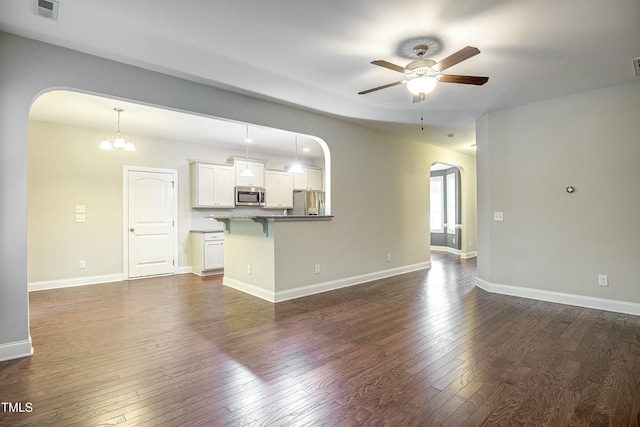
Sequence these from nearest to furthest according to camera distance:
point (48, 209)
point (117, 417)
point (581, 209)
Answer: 1. point (117, 417)
2. point (581, 209)
3. point (48, 209)

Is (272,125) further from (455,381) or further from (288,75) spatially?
(455,381)

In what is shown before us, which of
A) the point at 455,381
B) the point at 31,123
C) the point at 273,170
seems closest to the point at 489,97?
the point at 455,381

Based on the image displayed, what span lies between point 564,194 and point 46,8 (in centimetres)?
570

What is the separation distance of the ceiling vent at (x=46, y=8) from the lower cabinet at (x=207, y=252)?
13.7 ft

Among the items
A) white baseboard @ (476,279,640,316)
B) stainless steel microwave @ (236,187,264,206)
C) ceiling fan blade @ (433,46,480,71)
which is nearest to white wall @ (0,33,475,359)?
white baseboard @ (476,279,640,316)

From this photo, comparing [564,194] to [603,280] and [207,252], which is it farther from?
[207,252]

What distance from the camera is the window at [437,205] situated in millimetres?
9734

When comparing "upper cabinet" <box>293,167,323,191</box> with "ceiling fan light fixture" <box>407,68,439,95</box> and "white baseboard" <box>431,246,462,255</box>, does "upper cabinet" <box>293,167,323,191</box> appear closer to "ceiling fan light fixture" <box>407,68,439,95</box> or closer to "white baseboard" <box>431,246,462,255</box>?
"white baseboard" <box>431,246,462,255</box>

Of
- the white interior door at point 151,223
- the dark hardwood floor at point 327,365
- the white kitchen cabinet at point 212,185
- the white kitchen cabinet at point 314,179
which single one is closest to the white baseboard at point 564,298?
the dark hardwood floor at point 327,365

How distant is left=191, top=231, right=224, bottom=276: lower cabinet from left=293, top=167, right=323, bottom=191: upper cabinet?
2534 millimetres

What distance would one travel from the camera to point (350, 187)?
515 centimetres

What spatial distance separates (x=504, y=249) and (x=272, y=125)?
12.5ft

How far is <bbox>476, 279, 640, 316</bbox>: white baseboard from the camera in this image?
369 centimetres

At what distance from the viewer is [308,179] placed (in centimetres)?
828
